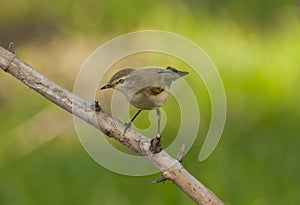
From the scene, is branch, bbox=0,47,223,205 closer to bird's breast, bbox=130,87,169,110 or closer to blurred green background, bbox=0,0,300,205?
bird's breast, bbox=130,87,169,110

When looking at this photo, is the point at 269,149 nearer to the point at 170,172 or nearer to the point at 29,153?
the point at 29,153

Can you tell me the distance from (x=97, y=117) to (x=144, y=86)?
81mm

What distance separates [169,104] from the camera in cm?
223

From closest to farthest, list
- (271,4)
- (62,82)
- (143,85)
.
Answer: (143,85)
(62,82)
(271,4)

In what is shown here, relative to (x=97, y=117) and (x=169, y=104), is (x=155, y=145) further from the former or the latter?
(x=169, y=104)

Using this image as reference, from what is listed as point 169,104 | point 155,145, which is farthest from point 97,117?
point 169,104

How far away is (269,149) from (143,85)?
1343 millimetres

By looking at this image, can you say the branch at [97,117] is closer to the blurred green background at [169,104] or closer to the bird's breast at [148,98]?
the bird's breast at [148,98]

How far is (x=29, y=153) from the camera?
205 cm

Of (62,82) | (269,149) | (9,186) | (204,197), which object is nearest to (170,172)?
(204,197)

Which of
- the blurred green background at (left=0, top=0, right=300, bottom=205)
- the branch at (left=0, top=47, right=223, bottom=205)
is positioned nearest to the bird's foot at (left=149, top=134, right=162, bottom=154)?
the branch at (left=0, top=47, right=223, bottom=205)

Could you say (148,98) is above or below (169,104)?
above

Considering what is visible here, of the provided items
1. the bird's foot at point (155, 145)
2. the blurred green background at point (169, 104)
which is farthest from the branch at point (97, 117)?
the blurred green background at point (169, 104)

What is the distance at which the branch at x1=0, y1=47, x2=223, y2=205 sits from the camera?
0.82 m
